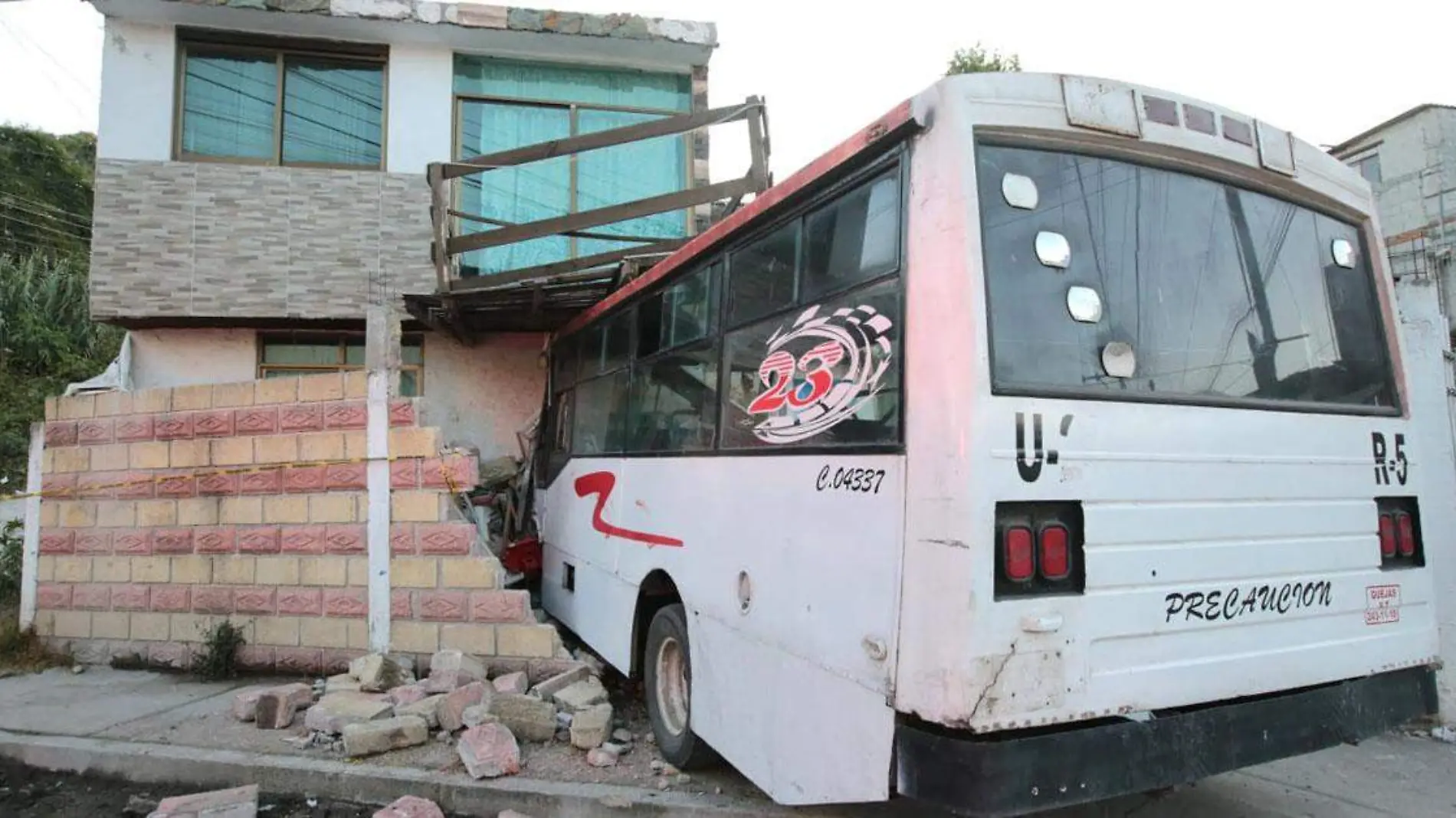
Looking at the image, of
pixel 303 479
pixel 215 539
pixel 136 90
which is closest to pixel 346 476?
pixel 303 479

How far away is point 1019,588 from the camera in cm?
251

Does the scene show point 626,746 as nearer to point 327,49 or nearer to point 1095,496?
point 1095,496

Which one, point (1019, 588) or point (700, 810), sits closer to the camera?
point (1019, 588)

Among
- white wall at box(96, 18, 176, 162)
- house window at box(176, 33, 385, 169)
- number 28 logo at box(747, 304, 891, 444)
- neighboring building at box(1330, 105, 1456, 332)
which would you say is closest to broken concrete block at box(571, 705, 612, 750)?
number 28 logo at box(747, 304, 891, 444)

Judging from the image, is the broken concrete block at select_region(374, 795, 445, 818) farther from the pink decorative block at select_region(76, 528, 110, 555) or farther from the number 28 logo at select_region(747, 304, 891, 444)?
the pink decorative block at select_region(76, 528, 110, 555)

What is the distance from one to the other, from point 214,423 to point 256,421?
0.41 meters

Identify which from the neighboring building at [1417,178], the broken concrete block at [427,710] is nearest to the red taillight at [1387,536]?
the broken concrete block at [427,710]

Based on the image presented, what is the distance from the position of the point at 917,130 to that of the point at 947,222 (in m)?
0.38

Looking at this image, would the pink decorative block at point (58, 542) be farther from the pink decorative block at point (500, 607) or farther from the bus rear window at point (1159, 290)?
the bus rear window at point (1159, 290)

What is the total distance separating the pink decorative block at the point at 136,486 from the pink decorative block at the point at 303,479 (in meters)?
1.30

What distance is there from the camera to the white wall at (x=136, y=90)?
8594 millimetres

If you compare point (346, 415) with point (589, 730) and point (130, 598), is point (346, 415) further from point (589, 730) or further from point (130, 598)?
point (589, 730)

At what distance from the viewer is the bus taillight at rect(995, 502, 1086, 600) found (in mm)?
2496

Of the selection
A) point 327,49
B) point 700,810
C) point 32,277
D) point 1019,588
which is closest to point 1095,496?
point 1019,588
